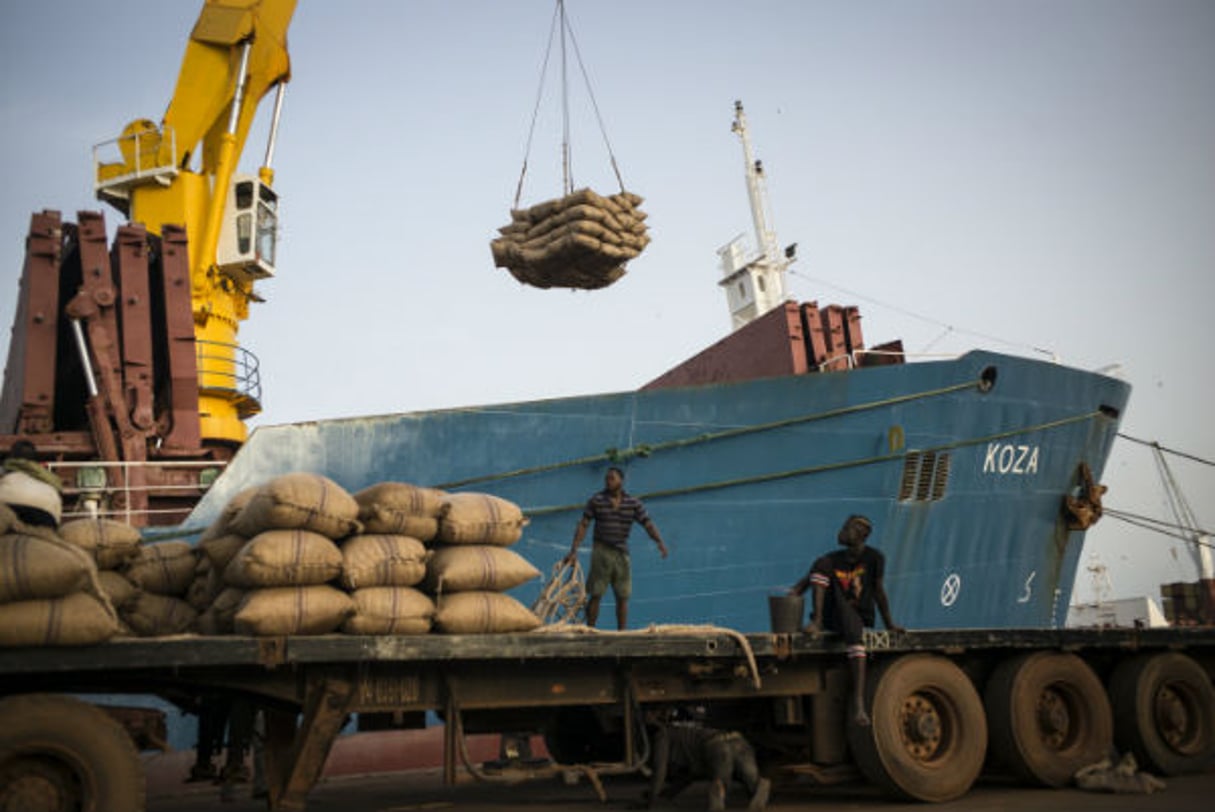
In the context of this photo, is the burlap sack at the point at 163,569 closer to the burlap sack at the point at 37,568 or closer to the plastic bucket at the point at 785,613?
the burlap sack at the point at 37,568

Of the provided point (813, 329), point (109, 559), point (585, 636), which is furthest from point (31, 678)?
point (813, 329)

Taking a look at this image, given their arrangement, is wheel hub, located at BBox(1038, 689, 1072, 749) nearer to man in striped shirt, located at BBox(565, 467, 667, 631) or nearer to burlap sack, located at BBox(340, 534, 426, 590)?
man in striped shirt, located at BBox(565, 467, 667, 631)

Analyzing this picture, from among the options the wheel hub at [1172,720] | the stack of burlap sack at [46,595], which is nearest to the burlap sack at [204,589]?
the stack of burlap sack at [46,595]

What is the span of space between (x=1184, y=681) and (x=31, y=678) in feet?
28.9

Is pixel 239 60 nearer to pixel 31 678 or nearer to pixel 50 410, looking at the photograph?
pixel 50 410

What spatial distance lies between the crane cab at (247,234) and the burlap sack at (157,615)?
12.3 m

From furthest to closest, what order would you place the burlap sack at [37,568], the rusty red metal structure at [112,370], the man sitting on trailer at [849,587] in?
the rusty red metal structure at [112,370] < the man sitting on trailer at [849,587] < the burlap sack at [37,568]

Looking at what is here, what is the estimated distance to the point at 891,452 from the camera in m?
12.6

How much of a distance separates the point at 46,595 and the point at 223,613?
3.96ft

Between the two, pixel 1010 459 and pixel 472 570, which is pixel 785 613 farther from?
pixel 1010 459

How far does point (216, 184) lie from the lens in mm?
17781

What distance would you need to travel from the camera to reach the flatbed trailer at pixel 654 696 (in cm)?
513

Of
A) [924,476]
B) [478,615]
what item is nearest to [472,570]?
[478,615]

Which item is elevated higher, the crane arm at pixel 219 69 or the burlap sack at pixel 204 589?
the crane arm at pixel 219 69
